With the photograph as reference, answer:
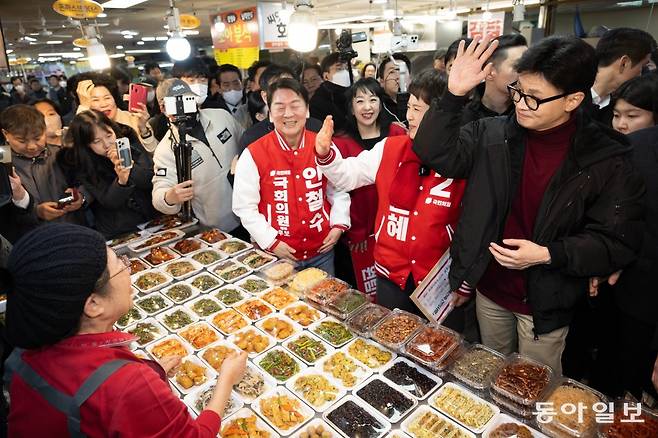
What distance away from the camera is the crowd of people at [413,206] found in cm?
121

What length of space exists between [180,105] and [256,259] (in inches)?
46.1

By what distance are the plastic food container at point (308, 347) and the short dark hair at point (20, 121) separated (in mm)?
2508

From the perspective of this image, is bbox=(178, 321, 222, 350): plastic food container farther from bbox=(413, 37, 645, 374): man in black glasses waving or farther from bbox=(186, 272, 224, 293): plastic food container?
bbox=(413, 37, 645, 374): man in black glasses waving

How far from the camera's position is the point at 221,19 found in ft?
34.4

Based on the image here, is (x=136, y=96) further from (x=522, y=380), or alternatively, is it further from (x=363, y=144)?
(x=522, y=380)

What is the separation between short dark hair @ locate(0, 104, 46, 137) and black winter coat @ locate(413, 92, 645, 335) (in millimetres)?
2791

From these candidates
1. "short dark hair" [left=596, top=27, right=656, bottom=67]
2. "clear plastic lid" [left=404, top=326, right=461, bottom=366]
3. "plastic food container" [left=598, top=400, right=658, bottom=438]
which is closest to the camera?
"plastic food container" [left=598, top=400, right=658, bottom=438]

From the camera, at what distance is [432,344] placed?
6.61 ft

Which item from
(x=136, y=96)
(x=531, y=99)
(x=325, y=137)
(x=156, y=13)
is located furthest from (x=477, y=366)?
(x=156, y=13)

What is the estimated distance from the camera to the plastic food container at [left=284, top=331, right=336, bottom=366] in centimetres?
206

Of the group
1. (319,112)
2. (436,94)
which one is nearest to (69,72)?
(319,112)

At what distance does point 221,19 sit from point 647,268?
1071 cm

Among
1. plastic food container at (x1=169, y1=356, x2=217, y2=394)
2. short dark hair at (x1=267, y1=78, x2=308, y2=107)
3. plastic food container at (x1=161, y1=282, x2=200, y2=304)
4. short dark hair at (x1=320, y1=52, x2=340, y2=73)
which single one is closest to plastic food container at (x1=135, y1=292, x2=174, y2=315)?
plastic food container at (x1=161, y1=282, x2=200, y2=304)

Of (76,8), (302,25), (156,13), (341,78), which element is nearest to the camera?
(302,25)
